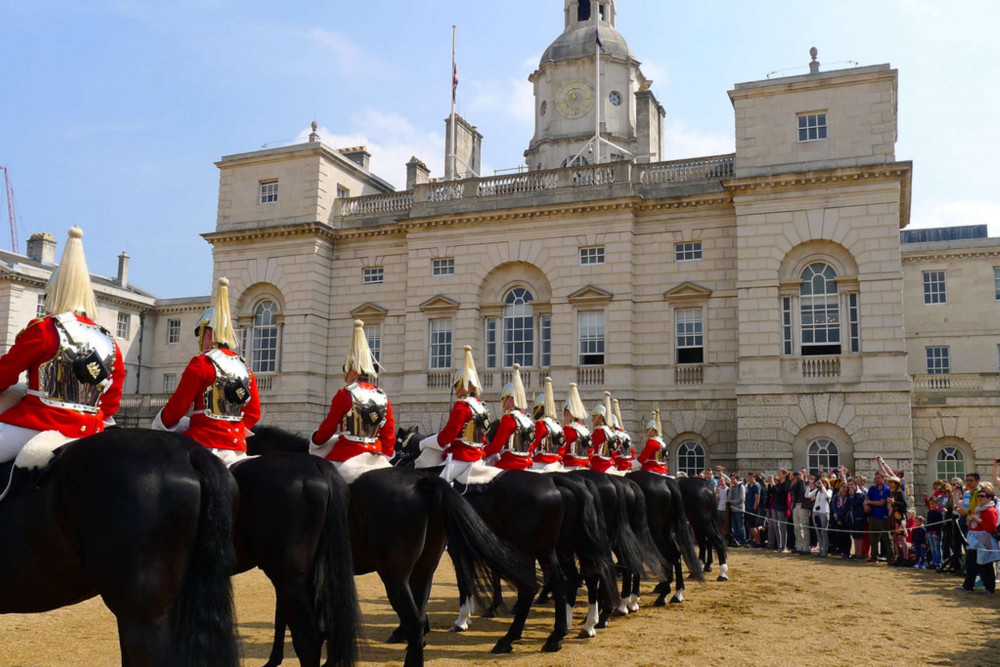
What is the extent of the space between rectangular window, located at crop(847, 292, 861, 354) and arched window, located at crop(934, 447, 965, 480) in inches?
186

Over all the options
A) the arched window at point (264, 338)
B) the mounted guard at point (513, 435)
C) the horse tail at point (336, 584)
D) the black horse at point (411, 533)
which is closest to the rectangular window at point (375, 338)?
the arched window at point (264, 338)

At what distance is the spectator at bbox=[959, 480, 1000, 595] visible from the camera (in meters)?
14.7

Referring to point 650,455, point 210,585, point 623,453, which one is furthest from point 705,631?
point 623,453

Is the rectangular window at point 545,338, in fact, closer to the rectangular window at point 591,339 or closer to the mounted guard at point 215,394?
the rectangular window at point 591,339

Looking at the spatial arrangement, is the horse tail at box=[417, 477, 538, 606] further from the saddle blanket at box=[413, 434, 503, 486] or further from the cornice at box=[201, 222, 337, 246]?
the cornice at box=[201, 222, 337, 246]

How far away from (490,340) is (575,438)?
14844 millimetres

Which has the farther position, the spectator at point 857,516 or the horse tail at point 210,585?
the spectator at point 857,516

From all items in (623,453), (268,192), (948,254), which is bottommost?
(623,453)

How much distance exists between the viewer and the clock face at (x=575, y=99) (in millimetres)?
41562

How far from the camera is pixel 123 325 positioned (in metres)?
45.5

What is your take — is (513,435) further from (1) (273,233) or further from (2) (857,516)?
(1) (273,233)

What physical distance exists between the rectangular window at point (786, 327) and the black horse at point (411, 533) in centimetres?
2056

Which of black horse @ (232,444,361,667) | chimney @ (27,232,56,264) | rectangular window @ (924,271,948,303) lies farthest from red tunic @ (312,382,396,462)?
chimney @ (27,232,56,264)

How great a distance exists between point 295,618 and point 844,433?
22.3m
